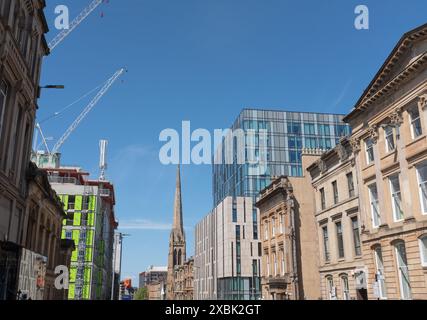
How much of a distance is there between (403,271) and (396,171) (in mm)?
6310

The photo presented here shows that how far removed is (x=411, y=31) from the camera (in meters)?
25.3

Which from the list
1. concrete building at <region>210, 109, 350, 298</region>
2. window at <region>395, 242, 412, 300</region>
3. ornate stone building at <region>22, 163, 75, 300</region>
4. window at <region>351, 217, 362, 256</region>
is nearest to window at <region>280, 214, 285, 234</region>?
window at <region>351, 217, 362, 256</region>

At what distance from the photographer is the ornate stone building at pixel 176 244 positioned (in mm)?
150300

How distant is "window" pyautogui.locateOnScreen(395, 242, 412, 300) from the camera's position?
25703 millimetres

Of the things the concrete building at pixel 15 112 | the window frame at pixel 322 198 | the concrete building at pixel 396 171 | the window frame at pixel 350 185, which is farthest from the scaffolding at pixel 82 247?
the concrete building at pixel 396 171

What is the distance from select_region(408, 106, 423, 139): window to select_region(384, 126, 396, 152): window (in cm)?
210

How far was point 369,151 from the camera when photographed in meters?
31.2

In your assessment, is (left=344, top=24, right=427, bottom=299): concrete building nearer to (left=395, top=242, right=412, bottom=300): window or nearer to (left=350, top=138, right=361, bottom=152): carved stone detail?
(left=395, top=242, right=412, bottom=300): window

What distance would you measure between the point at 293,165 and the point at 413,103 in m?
69.0

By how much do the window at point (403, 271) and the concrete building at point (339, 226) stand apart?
3993 mm

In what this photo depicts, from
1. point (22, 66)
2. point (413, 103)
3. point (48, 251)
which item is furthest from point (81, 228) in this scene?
point (413, 103)

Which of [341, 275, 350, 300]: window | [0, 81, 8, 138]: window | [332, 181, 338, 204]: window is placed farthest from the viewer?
[332, 181, 338, 204]: window

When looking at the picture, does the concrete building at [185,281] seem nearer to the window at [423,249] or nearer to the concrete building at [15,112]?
the window at [423,249]

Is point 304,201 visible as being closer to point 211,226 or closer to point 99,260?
point 211,226
